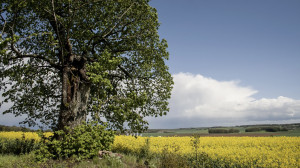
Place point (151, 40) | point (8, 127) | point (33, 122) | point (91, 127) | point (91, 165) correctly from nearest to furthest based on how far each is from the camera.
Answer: point (91, 165) → point (91, 127) → point (151, 40) → point (33, 122) → point (8, 127)

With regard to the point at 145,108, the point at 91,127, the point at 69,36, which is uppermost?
the point at 69,36

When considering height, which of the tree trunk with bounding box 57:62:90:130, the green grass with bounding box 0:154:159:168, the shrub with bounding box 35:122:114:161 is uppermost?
the tree trunk with bounding box 57:62:90:130

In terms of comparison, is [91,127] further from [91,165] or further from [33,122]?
[33,122]

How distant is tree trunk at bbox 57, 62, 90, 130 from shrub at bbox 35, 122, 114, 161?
3.02 feet

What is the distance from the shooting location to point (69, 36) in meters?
14.6

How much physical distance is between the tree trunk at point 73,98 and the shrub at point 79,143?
922 mm

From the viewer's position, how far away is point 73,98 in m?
14.1

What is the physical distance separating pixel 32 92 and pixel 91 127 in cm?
814

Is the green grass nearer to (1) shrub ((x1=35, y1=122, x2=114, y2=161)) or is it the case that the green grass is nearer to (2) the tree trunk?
(1) shrub ((x1=35, y1=122, x2=114, y2=161))

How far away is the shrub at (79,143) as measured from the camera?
1184 centimetres

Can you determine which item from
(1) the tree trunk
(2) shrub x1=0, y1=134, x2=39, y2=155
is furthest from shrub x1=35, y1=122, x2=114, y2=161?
(2) shrub x1=0, y1=134, x2=39, y2=155

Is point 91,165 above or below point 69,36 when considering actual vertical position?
below

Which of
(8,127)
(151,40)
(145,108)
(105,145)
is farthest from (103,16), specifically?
(8,127)

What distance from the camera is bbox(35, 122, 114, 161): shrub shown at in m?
11.8
